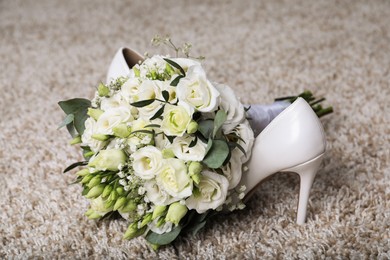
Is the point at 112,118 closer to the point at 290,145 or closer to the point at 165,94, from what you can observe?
the point at 165,94

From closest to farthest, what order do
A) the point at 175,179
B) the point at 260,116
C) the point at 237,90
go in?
the point at 175,179, the point at 260,116, the point at 237,90

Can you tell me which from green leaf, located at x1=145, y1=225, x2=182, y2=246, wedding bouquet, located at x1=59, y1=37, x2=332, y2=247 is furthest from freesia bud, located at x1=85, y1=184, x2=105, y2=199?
green leaf, located at x1=145, y1=225, x2=182, y2=246

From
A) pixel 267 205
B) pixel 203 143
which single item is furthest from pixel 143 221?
Result: pixel 267 205

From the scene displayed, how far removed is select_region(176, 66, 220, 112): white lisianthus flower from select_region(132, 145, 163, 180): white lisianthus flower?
0.30ft

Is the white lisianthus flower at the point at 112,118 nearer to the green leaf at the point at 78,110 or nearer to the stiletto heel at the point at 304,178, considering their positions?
the green leaf at the point at 78,110

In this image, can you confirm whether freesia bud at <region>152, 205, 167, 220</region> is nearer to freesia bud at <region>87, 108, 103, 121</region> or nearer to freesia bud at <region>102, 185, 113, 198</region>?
freesia bud at <region>102, 185, 113, 198</region>

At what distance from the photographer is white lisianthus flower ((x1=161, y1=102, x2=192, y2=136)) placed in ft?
2.67

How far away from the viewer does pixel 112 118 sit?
0.86 m

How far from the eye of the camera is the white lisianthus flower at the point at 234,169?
857 millimetres

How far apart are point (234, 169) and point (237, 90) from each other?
68 cm

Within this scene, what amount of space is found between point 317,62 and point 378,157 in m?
0.58

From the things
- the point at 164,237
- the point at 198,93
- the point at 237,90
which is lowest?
the point at 237,90

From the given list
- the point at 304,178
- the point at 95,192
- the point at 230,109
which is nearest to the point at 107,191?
the point at 95,192

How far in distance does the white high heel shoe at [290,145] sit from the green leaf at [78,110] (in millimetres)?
293
